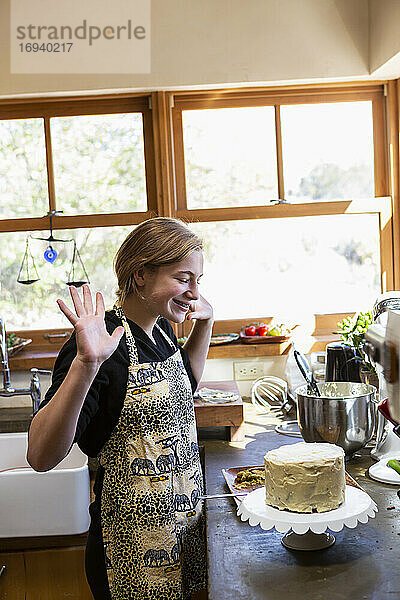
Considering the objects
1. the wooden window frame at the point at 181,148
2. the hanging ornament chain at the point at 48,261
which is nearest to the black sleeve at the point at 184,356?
the wooden window frame at the point at 181,148

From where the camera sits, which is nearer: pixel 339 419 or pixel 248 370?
pixel 339 419

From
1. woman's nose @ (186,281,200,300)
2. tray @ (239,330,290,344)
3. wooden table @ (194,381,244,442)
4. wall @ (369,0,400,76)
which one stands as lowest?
wooden table @ (194,381,244,442)

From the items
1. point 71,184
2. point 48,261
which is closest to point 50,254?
point 48,261

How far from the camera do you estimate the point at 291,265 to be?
3275mm

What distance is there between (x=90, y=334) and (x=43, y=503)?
47.6 inches

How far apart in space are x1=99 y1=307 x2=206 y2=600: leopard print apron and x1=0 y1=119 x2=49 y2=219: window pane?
176cm

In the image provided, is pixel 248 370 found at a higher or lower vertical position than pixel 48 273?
lower

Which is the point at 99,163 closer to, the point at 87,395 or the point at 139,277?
the point at 139,277

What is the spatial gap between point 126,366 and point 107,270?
1648mm

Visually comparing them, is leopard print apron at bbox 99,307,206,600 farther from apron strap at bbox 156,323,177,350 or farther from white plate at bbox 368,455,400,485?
white plate at bbox 368,455,400,485

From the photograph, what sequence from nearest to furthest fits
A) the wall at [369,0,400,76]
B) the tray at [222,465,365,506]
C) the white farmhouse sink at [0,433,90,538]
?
the tray at [222,465,365,506], the white farmhouse sink at [0,433,90,538], the wall at [369,0,400,76]

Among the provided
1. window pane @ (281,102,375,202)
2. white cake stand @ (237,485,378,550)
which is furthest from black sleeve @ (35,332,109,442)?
window pane @ (281,102,375,202)

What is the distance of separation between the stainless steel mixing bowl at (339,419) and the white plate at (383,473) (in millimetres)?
73

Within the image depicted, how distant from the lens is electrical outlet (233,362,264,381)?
3104mm
